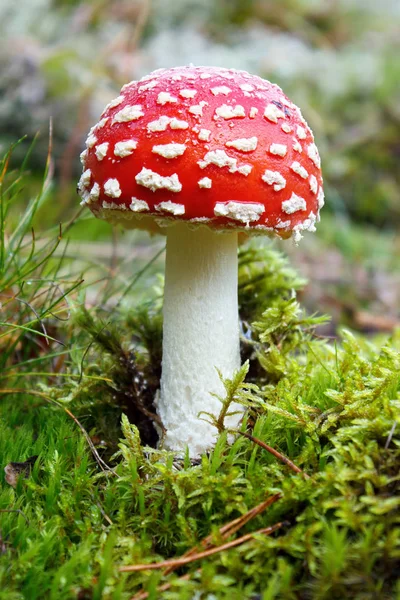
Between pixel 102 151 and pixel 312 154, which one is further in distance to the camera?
pixel 312 154

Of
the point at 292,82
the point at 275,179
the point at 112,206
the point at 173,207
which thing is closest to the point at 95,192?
the point at 112,206

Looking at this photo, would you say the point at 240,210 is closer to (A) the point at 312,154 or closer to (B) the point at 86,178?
(A) the point at 312,154

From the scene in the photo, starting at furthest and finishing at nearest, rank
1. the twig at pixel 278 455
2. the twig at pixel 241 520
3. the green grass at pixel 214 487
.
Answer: the twig at pixel 278 455, the twig at pixel 241 520, the green grass at pixel 214 487

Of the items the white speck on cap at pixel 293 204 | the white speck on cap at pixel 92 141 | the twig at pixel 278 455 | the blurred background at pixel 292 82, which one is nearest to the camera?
the twig at pixel 278 455

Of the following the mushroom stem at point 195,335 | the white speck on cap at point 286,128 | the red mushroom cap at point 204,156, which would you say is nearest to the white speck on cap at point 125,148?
the red mushroom cap at point 204,156

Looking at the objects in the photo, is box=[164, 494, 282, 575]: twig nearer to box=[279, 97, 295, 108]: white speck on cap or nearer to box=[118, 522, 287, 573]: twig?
box=[118, 522, 287, 573]: twig

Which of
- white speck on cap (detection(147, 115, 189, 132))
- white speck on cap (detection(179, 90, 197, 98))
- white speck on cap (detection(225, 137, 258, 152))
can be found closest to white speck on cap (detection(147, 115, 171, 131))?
white speck on cap (detection(147, 115, 189, 132))

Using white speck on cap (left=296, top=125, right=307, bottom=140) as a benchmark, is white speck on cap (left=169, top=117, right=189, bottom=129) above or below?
below

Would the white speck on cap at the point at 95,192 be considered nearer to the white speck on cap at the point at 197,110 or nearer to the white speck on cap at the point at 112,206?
the white speck on cap at the point at 112,206
